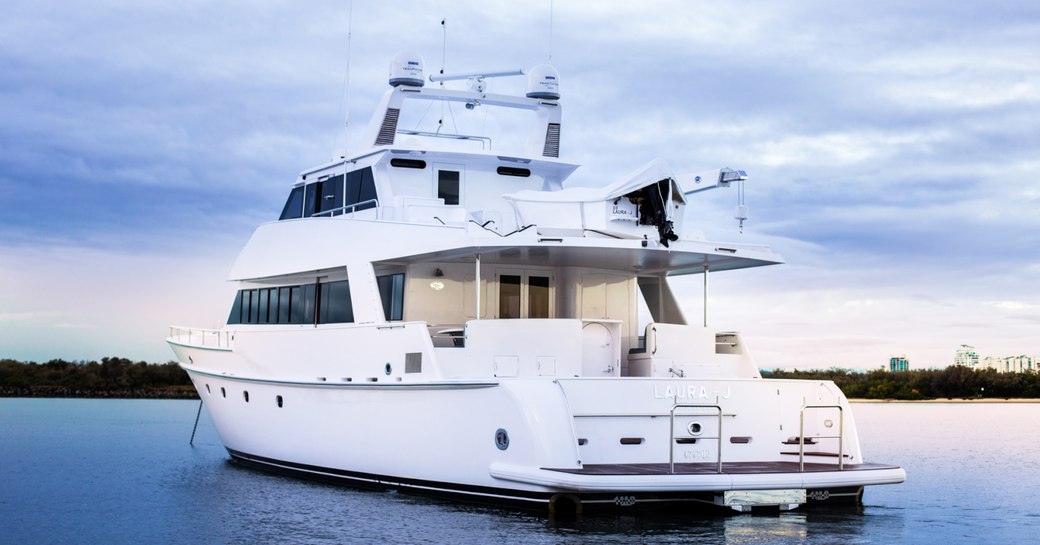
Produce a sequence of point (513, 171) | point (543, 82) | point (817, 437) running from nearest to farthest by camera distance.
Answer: point (817, 437), point (513, 171), point (543, 82)

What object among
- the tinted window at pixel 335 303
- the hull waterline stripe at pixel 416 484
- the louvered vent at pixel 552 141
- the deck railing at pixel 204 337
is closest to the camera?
the hull waterline stripe at pixel 416 484

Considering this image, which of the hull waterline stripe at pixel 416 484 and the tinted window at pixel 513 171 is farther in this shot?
the tinted window at pixel 513 171

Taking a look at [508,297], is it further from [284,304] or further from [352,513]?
[284,304]

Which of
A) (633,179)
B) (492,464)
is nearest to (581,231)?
(633,179)

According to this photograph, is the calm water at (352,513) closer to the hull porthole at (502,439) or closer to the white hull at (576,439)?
the white hull at (576,439)

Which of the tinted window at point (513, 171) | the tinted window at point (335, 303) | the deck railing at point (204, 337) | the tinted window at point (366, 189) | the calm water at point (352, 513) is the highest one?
the tinted window at point (513, 171)

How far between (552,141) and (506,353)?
6.66 metres

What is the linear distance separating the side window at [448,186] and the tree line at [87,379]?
43453mm

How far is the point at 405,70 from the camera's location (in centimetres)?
1844

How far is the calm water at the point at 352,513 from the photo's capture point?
39.1ft

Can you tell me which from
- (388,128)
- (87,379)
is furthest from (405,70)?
(87,379)

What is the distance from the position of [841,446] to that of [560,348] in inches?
139

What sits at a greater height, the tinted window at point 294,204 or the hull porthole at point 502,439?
the tinted window at point 294,204

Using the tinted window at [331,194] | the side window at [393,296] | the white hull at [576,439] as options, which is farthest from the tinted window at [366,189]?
the white hull at [576,439]
